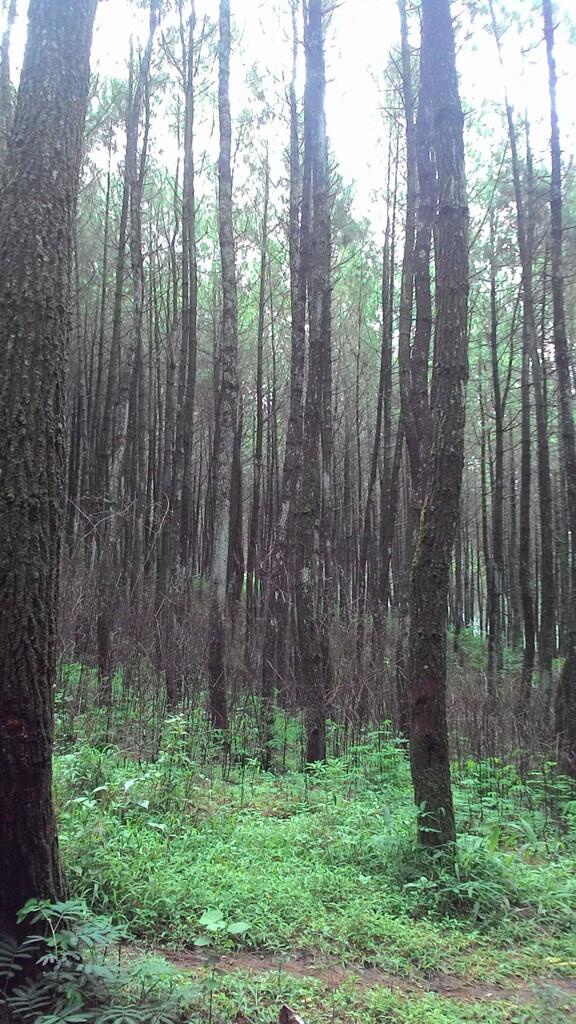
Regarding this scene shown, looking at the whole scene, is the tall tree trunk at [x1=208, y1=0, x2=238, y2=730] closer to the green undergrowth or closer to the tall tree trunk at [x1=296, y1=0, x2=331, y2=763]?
the tall tree trunk at [x1=296, y1=0, x2=331, y2=763]

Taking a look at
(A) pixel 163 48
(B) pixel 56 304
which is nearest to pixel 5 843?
(B) pixel 56 304

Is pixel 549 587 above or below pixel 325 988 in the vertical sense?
above

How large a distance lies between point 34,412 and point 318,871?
9.64 feet

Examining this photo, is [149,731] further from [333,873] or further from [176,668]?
[333,873]

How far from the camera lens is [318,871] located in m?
3.54

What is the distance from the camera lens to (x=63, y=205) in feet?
7.99

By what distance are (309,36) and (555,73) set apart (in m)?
3.42

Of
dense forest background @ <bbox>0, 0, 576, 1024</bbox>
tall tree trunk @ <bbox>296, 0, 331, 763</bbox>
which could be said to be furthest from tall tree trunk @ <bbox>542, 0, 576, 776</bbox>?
tall tree trunk @ <bbox>296, 0, 331, 763</bbox>

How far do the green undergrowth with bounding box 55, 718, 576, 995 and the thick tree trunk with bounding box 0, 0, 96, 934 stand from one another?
2.73 ft

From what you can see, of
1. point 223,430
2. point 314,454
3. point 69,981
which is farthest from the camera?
point 223,430

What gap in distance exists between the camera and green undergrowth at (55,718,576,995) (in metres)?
2.84

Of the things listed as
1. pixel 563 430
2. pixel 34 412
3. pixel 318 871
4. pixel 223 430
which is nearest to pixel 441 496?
pixel 318 871

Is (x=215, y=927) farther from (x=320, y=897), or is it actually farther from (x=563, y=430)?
(x=563, y=430)

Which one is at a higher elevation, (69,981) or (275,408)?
(275,408)
